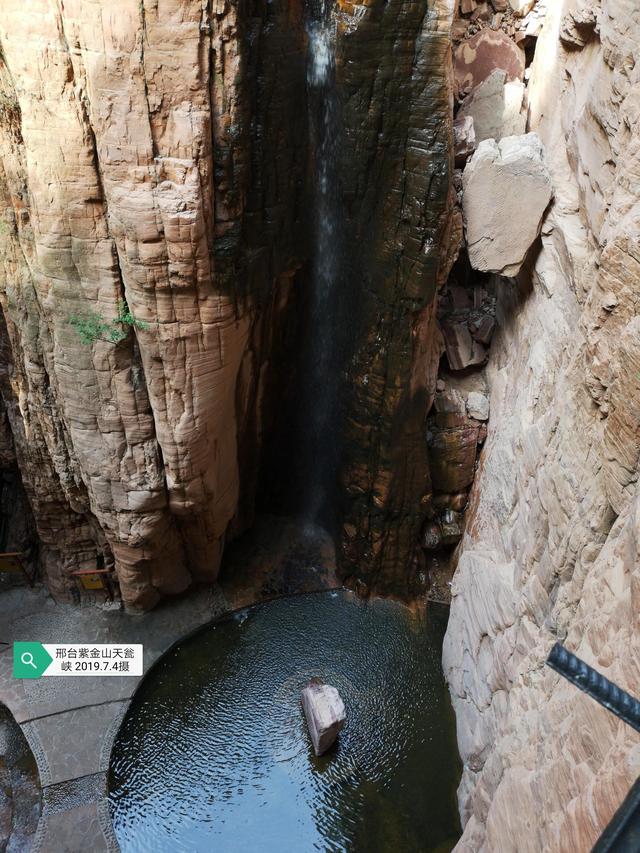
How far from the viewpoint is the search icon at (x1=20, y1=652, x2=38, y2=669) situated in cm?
671

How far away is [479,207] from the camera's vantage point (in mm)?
6129

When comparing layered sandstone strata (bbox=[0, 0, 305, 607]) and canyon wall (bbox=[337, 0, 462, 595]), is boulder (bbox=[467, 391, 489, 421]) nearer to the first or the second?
canyon wall (bbox=[337, 0, 462, 595])

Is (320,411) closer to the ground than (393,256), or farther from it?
closer to the ground

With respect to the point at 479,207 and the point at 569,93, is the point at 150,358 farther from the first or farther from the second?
the point at 569,93

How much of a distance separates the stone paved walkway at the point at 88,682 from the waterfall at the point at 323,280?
94cm

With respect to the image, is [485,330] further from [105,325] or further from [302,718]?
[302,718]

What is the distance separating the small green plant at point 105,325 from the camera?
5426 millimetres

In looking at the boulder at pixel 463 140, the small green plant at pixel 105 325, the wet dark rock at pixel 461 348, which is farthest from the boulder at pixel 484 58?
the small green plant at pixel 105 325

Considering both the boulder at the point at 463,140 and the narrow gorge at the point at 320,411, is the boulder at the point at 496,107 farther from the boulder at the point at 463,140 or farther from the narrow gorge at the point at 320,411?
the boulder at the point at 463,140

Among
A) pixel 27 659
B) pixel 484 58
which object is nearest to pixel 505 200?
pixel 484 58

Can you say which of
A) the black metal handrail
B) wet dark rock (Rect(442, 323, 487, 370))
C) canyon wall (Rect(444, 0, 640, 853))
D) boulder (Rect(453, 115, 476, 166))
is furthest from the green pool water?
the black metal handrail

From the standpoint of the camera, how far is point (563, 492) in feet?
15.0

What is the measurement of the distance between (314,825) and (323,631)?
1.93m

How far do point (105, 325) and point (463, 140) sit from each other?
392 cm
